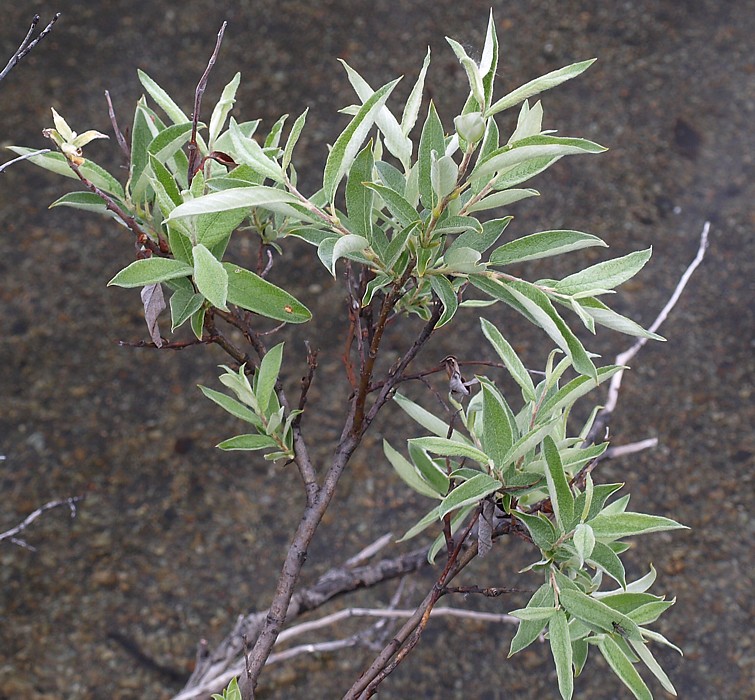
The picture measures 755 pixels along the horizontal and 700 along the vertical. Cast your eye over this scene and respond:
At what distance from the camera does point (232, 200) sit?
1.33 feet

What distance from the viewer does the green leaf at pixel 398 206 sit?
440 millimetres

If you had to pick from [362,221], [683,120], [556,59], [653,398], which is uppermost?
[362,221]

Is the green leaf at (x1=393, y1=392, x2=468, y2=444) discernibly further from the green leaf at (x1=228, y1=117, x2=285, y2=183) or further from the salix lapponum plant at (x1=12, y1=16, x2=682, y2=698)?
the green leaf at (x1=228, y1=117, x2=285, y2=183)

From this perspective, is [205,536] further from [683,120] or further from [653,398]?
[683,120]

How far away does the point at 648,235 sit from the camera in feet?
4.93

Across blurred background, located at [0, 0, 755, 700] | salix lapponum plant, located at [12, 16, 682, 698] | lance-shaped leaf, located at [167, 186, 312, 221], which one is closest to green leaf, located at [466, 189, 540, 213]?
salix lapponum plant, located at [12, 16, 682, 698]

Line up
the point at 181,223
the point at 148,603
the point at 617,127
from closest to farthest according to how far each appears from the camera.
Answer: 1. the point at 181,223
2. the point at 148,603
3. the point at 617,127

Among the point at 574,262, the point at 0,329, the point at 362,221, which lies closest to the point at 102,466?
the point at 0,329

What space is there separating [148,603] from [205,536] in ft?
0.44

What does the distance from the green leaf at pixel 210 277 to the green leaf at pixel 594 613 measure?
26 centimetres

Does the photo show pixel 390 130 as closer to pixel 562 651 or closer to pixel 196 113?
pixel 196 113

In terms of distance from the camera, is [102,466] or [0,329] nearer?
[102,466]

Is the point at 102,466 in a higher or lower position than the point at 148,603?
higher

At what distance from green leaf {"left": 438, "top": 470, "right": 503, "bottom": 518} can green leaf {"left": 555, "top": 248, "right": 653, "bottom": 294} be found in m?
0.12
